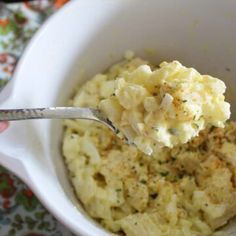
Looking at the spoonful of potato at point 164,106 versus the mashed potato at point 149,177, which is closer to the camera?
the spoonful of potato at point 164,106

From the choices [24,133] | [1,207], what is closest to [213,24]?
[24,133]

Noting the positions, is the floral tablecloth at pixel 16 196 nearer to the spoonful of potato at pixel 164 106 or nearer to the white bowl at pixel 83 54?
the white bowl at pixel 83 54

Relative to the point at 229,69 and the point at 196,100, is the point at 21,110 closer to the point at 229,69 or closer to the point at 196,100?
the point at 196,100

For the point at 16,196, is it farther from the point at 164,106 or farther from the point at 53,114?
the point at 164,106

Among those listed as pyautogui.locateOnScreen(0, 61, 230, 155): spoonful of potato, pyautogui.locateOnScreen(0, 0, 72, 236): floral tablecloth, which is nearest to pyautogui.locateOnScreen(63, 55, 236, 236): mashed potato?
pyautogui.locateOnScreen(0, 61, 230, 155): spoonful of potato

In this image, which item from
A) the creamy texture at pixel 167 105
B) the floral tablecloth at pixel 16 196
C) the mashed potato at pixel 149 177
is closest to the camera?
the creamy texture at pixel 167 105

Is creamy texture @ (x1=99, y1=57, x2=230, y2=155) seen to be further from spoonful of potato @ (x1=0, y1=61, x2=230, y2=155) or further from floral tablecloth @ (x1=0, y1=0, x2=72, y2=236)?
floral tablecloth @ (x1=0, y1=0, x2=72, y2=236)

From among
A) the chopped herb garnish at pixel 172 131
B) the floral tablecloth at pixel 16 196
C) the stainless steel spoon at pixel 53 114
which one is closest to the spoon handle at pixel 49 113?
the stainless steel spoon at pixel 53 114
